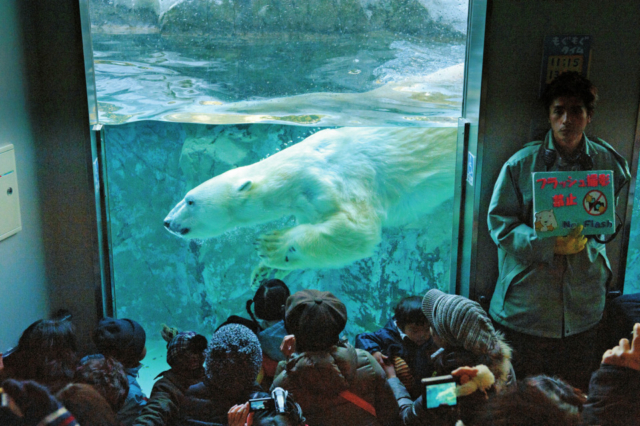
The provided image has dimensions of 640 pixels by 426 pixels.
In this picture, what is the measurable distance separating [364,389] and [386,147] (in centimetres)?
171

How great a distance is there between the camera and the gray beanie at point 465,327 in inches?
77.4

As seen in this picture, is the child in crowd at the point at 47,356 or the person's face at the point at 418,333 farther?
the person's face at the point at 418,333

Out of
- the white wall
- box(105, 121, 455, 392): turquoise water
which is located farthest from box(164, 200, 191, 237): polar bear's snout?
the white wall

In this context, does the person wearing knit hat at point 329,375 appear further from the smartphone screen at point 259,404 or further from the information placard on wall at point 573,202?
the information placard on wall at point 573,202

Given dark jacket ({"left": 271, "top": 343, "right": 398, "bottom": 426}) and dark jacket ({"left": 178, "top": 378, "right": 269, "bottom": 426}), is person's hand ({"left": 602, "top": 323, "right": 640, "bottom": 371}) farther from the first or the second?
dark jacket ({"left": 178, "top": 378, "right": 269, "bottom": 426})

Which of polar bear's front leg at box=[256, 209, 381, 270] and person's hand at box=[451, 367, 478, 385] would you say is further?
polar bear's front leg at box=[256, 209, 381, 270]

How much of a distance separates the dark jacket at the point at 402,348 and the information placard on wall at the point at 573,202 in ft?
2.30

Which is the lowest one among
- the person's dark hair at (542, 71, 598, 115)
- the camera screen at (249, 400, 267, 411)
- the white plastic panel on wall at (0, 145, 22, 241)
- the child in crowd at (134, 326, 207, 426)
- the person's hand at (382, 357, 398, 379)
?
the person's hand at (382, 357, 398, 379)

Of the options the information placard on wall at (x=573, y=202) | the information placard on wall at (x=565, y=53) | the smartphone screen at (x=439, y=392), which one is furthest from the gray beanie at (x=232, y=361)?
the information placard on wall at (x=565, y=53)

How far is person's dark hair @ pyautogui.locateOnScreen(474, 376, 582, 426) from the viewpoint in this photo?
1.65 metres

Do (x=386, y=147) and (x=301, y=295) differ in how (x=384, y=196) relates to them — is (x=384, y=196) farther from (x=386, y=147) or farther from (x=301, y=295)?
(x=301, y=295)

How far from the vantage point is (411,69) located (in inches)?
114

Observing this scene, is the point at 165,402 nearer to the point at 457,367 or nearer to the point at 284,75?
the point at 457,367

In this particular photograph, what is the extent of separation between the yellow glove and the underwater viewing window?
26.7 inches
